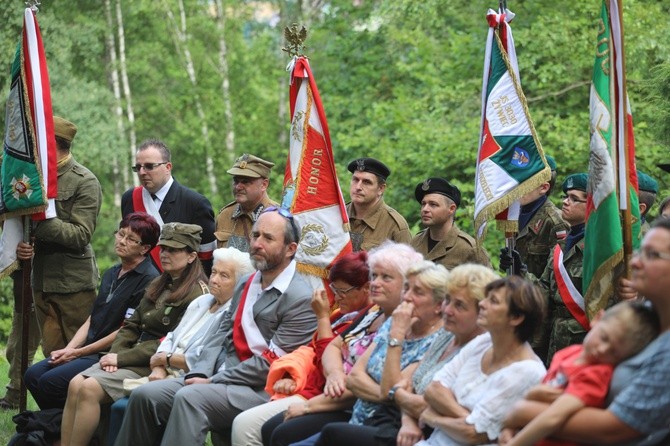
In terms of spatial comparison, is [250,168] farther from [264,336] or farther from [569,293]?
[569,293]

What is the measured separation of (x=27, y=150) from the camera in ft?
26.9

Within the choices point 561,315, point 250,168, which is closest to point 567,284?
point 561,315

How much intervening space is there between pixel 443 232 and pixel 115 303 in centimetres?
227

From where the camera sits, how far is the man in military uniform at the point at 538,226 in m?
7.32

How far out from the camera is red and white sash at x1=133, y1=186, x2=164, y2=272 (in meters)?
8.51

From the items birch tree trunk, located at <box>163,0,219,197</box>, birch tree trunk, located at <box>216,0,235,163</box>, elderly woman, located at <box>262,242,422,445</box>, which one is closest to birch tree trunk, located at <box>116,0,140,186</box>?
birch tree trunk, located at <box>163,0,219,197</box>

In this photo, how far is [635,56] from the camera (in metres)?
13.4

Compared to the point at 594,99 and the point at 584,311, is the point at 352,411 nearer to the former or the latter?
the point at 584,311

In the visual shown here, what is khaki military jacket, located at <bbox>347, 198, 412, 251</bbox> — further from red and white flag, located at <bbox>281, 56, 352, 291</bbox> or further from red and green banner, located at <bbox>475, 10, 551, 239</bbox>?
red and green banner, located at <bbox>475, 10, 551, 239</bbox>

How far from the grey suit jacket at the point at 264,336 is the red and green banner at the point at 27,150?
201 cm

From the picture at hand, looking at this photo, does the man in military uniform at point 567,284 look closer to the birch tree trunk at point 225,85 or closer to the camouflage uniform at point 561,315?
the camouflage uniform at point 561,315

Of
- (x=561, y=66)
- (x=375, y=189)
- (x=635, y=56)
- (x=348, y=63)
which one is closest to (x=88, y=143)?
(x=348, y=63)

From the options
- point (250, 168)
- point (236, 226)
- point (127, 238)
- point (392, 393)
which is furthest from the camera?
point (236, 226)

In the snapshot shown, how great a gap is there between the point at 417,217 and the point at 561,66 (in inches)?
117
